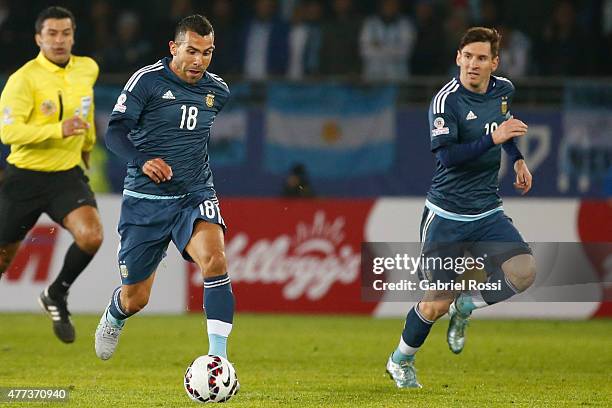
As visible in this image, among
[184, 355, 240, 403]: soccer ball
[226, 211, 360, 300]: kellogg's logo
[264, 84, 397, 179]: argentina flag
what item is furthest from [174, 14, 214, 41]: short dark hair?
[264, 84, 397, 179]: argentina flag

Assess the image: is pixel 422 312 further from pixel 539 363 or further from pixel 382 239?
pixel 382 239

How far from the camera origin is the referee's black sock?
10750 millimetres

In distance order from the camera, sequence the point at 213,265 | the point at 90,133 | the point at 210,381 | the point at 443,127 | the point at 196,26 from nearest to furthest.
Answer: the point at 210,381 < the point at 213,265 < the point at 196,26 < the point at 443,127 < the point at 90,133

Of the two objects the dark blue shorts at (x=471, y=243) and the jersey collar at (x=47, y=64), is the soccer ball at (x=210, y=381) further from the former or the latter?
the jersey collar at (x=47, y=64)

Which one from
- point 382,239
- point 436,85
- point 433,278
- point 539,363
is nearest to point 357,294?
point 382,239

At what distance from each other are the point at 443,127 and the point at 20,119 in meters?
3.57

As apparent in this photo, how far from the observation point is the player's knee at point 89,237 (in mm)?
10508

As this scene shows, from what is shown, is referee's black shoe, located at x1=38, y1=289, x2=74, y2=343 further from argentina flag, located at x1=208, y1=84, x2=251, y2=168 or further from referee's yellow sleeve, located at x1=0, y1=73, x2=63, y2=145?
argentina flag, located at x1=208, y1=84, x2=251, y2=168

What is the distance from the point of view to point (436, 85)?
16859mm

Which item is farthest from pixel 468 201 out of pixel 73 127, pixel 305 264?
pixel 305 264

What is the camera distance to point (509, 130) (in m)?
8.20

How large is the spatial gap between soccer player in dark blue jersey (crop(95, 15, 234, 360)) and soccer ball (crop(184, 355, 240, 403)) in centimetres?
83

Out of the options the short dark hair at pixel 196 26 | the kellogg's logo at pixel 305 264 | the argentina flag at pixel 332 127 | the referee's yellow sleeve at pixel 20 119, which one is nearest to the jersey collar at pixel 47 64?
the referee's yellow sleeve at pixel 20 119

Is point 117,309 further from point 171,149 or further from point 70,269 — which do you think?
point 70,269
